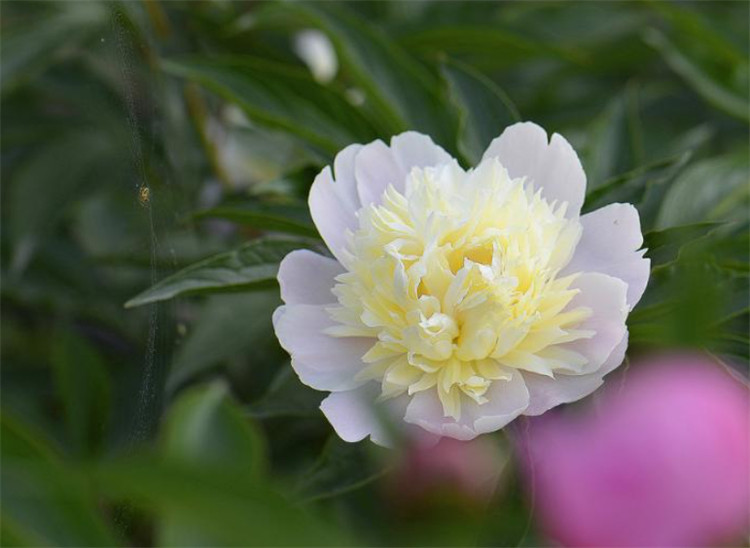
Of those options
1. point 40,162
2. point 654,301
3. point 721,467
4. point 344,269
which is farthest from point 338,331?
point 40,162

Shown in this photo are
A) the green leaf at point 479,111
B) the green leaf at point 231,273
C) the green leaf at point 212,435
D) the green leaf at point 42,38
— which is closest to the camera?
the green leaf at point 212,435

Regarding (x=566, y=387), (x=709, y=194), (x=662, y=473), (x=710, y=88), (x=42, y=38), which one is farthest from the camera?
(x=42, y=38)

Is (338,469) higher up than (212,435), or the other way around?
(212,435)

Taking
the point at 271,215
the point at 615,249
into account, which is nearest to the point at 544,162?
the point at 615,249

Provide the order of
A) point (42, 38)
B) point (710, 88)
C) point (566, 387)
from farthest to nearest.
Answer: point (42, 38), point (710, 88), point (566, 387)

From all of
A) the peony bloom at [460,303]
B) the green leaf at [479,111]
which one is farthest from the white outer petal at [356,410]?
the green leaf at [479,111]

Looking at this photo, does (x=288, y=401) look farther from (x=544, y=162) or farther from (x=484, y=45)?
(x=484, y=45)

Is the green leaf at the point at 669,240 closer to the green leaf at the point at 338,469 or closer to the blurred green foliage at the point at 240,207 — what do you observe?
the blurred green foliage at the point at 240,207
